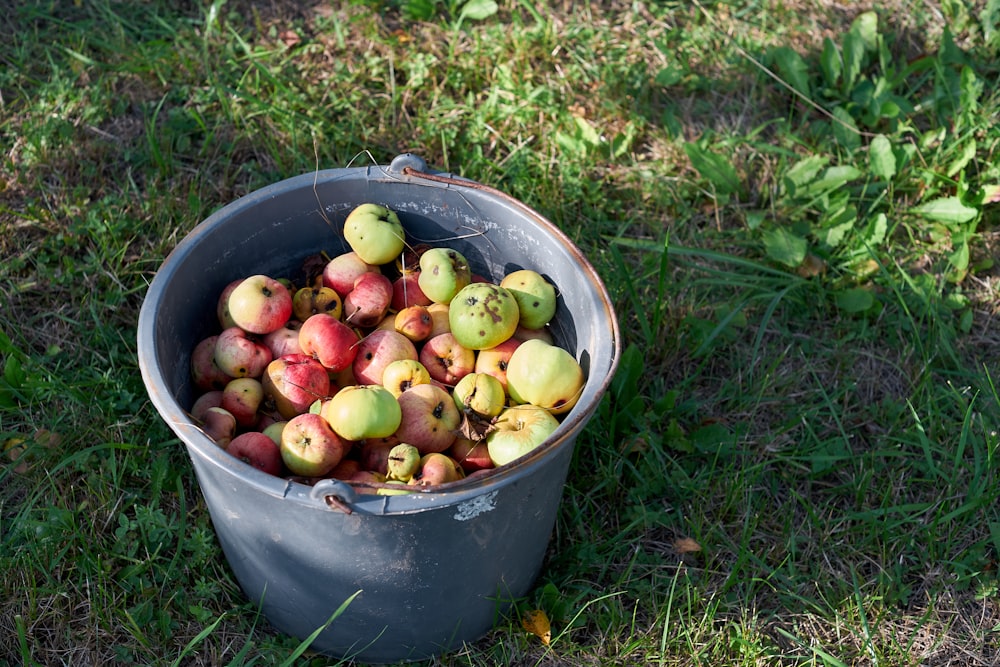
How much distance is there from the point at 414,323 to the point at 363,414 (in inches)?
18.0

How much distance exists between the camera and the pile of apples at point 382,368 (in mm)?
2240

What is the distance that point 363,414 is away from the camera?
2.20 m

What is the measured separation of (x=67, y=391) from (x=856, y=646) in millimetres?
2519

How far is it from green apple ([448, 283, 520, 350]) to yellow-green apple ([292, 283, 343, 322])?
383 millimetres

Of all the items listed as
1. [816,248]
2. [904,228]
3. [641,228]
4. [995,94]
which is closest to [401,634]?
[641,228]

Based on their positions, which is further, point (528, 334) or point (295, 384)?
point (528, 334)

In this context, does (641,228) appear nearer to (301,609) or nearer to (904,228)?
(904,228)

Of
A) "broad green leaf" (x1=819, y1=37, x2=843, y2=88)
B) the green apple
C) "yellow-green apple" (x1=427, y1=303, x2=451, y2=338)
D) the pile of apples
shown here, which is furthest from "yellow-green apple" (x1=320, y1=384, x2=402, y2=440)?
"broad green leaf" (x1=819, y1=37, x2=843, y2=88)

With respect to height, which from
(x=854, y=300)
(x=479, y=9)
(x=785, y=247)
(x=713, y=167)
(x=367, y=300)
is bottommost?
(x=854, y=300)

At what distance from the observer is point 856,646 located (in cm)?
257

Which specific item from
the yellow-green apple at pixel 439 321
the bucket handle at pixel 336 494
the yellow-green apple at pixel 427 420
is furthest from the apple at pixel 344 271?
the bucket handle at pixel 336 494

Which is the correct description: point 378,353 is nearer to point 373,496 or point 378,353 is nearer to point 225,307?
point 225,307

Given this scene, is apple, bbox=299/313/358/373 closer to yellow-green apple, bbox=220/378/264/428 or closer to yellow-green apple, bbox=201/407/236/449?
yellow-green apple, bbox=220/378/264/428

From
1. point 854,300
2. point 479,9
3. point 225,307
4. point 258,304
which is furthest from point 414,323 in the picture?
point 479,9
